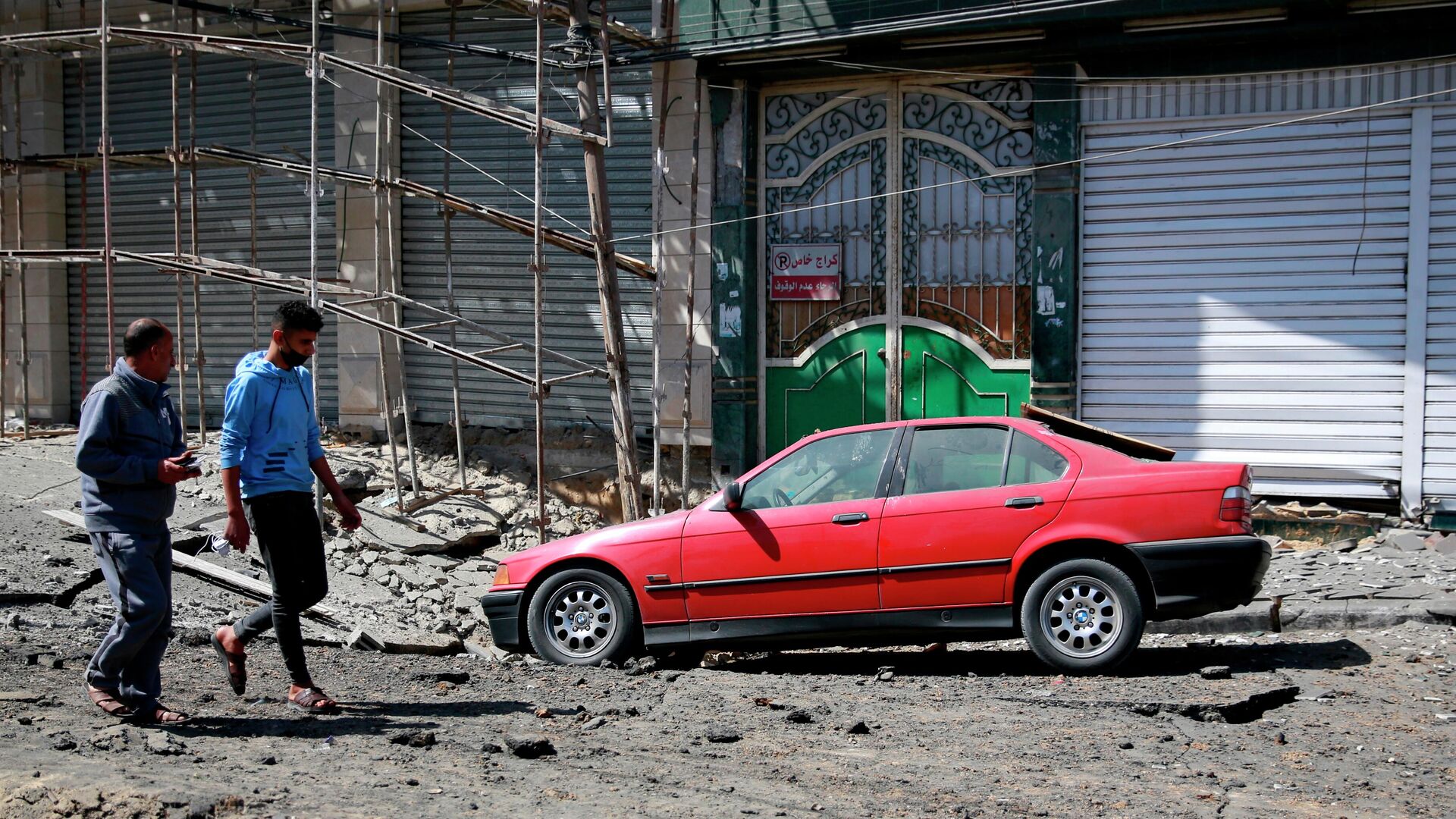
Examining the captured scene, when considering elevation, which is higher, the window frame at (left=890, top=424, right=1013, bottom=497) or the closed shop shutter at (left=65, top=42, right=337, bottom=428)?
the closed shop shutter at (left=65, top=42, right=337, bottom=428)

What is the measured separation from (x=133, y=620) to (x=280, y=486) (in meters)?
0.81

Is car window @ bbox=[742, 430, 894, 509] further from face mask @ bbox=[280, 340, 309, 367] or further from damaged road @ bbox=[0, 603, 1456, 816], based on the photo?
face mask @ bbox=[280, 340, 309, 367]

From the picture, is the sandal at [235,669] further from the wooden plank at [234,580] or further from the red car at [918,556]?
the wooden plank at [234,580]

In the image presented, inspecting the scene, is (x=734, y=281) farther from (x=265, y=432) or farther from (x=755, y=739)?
(x=755, y=739)

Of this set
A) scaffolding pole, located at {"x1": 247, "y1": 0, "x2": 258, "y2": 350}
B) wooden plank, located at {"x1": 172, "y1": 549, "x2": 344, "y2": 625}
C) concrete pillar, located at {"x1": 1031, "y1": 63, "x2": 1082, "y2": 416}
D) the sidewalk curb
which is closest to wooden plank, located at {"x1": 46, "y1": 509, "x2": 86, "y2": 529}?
wooden plank, located at {"x1": 172, "y1": 549, "x2": 344, "y2": 625}

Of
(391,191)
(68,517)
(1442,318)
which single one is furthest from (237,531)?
(1442,318)

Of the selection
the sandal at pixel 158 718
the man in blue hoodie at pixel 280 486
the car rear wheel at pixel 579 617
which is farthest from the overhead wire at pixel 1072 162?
the sandal at pixel 158 718

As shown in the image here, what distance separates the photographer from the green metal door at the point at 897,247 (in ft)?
37.5

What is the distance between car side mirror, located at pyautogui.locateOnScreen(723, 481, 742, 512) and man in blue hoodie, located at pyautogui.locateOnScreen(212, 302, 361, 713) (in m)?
2.20

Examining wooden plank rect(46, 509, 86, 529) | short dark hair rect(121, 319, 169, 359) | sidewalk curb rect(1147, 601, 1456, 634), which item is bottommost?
sidewalk curb rect(1147, 601, 1456, 634)

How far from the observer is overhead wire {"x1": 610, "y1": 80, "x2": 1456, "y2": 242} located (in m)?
10.1

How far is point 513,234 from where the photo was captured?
13.1 meters

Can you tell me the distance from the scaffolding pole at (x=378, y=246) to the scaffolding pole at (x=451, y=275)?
0.58 metres

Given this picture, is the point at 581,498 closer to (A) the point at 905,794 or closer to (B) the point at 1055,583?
(B) the point at 1055,583
